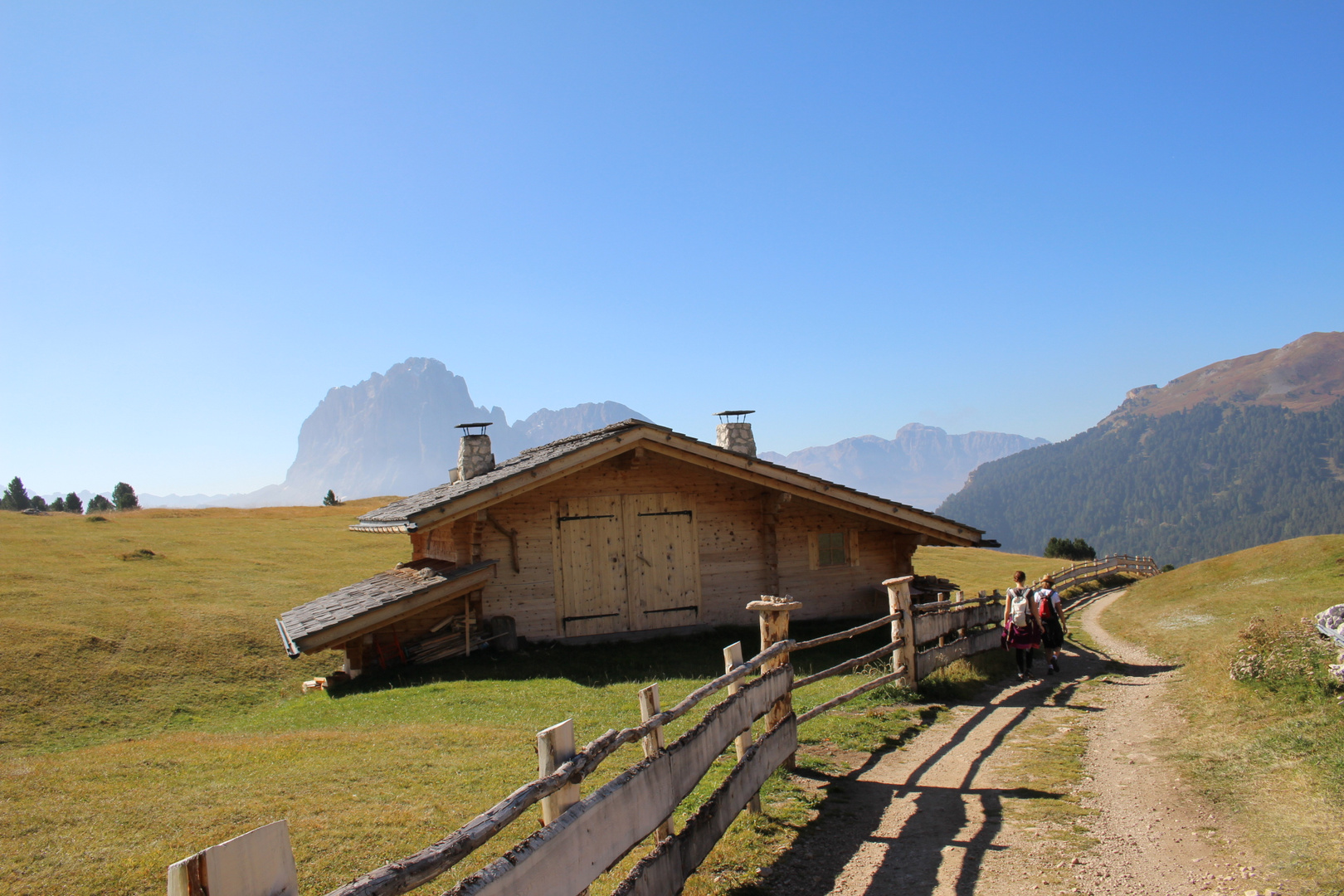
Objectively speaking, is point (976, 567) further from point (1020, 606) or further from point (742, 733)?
point (742, 733)

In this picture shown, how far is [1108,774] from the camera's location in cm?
771

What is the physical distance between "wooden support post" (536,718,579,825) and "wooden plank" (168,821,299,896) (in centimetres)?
175

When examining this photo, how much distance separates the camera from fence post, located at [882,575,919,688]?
11.5 metres

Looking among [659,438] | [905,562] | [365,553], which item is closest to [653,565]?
[659,438]

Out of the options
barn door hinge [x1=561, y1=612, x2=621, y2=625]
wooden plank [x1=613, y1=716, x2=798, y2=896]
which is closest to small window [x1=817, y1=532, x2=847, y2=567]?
barn door hinge [x1=561, y1=612, x2=621, y2=625]

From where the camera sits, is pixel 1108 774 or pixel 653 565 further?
pixel 653 565

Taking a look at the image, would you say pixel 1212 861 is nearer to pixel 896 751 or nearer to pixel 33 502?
pixel 896 751

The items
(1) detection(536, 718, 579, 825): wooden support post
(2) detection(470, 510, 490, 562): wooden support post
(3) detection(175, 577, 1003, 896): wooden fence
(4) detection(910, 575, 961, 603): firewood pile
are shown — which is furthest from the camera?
(4) detection(910, 575, 961, 603): firewood pile

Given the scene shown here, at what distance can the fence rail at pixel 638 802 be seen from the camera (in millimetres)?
3268

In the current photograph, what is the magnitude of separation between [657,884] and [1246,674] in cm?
845

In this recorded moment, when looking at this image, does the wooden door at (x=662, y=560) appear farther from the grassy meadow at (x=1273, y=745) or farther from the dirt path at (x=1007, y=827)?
the grassy meadow at (x=1273, y=745)

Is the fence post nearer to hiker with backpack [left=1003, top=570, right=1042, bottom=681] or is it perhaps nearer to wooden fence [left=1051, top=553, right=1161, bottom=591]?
hiker with backpack [left=1003, top=570, right=1042, bottom=681]

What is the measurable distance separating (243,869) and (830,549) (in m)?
17.1

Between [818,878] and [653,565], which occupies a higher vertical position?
[653,565]
